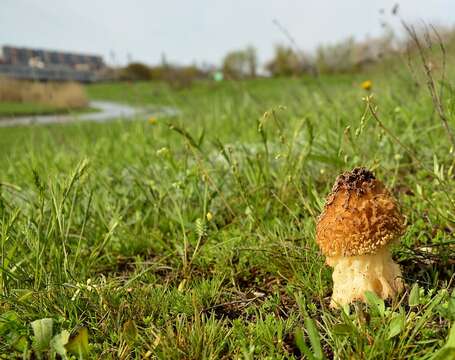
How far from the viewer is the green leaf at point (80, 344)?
122 centimetres

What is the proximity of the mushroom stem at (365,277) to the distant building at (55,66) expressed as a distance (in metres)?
32.0

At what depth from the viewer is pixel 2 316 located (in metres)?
1.33

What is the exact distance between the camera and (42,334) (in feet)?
4.17

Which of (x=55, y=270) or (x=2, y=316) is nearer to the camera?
(x=2, y=316)

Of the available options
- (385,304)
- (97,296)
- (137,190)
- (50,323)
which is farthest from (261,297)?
(137,190)

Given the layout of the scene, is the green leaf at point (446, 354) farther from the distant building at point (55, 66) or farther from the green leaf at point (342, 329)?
the distant building at point (55, 66)

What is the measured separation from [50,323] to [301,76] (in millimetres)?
5279

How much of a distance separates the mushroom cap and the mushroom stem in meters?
0.07

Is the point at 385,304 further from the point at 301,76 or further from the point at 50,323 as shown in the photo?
the point at 301,76

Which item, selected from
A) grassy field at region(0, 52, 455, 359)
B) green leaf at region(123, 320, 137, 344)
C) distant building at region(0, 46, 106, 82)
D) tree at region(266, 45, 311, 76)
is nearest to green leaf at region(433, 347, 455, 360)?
grassy field at region(0, 52, 455, 359)

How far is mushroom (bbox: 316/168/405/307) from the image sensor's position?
130 centimetres

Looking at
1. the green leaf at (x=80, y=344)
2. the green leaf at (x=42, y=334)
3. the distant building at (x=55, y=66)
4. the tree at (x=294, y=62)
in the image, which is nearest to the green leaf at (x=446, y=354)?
the green leaf at (x=80, y=344)

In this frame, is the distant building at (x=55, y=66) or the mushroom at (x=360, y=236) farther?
the distant building at (x=55, y=66)

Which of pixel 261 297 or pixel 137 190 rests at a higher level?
pixel 137 190
